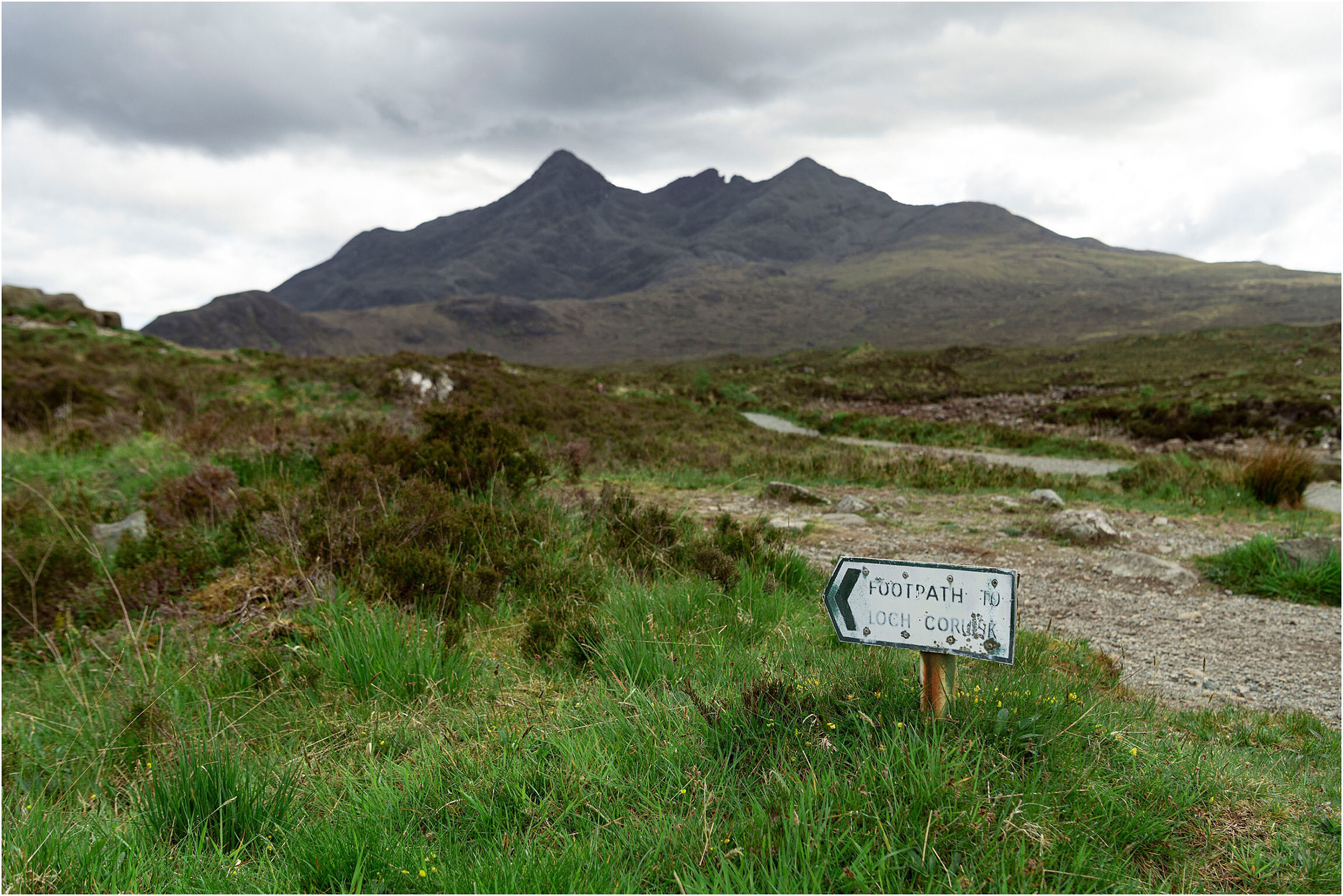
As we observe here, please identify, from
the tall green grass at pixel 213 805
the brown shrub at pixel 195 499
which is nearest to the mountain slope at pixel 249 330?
the brown shrub at pixel 195 499

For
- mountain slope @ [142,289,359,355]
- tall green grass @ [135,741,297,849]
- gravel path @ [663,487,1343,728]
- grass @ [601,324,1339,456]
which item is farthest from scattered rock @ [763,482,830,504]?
mountain slope @ [142,289,359,355]

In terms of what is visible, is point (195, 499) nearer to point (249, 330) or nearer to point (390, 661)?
point (390, 661)

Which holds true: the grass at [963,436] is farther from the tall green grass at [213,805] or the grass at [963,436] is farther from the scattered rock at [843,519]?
the tall green grass at [213,805]

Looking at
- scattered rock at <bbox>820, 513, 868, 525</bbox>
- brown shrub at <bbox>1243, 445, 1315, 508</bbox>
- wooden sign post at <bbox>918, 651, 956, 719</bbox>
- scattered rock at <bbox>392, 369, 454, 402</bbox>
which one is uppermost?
scattered rock at <bbox>392, 369, 454, 402</bbox>

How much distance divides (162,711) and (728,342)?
566ft

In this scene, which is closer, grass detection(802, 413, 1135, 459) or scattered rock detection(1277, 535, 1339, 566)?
scattered rock detection(1277, 535, 1339, 566)

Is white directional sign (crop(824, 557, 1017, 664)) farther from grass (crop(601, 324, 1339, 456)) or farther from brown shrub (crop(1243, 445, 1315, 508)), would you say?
grass (crop(601, 324, 1339, 456))

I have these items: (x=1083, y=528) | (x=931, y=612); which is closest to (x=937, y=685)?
(x=931, y=612)

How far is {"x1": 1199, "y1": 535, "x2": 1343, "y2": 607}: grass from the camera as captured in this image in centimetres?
600

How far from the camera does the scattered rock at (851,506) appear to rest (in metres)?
8.66

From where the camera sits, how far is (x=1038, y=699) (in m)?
2.30

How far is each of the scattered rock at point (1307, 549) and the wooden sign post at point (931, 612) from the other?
622 centimetres

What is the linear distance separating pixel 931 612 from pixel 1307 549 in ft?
21.6

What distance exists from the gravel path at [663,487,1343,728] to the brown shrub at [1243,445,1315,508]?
189 centimetres
